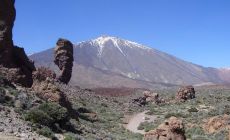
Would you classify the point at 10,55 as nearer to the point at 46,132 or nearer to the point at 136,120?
the point at 46,132

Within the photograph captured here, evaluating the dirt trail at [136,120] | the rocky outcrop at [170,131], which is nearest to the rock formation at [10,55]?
the dirt trail at [136,120]

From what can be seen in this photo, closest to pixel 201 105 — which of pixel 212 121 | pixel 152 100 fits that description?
pixel 152 100

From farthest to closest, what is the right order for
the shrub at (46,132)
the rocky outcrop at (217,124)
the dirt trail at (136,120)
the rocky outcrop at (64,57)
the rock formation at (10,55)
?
the rocky outcrop at (64,57) → the dirt trail at (136,120) → the rocky outcrop at (217,124) → the rock formation at (10,55) → the shrub at (46,132)

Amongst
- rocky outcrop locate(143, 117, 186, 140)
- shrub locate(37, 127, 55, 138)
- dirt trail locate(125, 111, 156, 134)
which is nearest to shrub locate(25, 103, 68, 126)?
shrub locate(37, 127, 55, 138)

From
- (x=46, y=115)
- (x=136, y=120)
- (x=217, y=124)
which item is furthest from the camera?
(x=136, y=120)

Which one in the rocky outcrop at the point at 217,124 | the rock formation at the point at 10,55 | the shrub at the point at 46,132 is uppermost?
the rock formation at the point at 10,55

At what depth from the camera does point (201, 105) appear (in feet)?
192

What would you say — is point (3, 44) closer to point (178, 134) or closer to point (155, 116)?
point (178, 134)

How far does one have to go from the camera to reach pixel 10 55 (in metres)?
35.4

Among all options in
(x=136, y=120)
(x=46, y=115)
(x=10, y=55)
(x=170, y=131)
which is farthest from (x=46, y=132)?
(x=136, y=120)

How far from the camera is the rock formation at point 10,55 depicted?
34.3 metres

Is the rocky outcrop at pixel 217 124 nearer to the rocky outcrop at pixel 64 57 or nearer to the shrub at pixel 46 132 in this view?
the shrub at pixel 46 132

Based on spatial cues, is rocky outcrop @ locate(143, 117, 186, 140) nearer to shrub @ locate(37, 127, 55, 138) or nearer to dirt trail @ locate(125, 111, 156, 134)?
shrub @ locate(37, 127, 55, 138)

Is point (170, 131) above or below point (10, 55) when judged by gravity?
below
